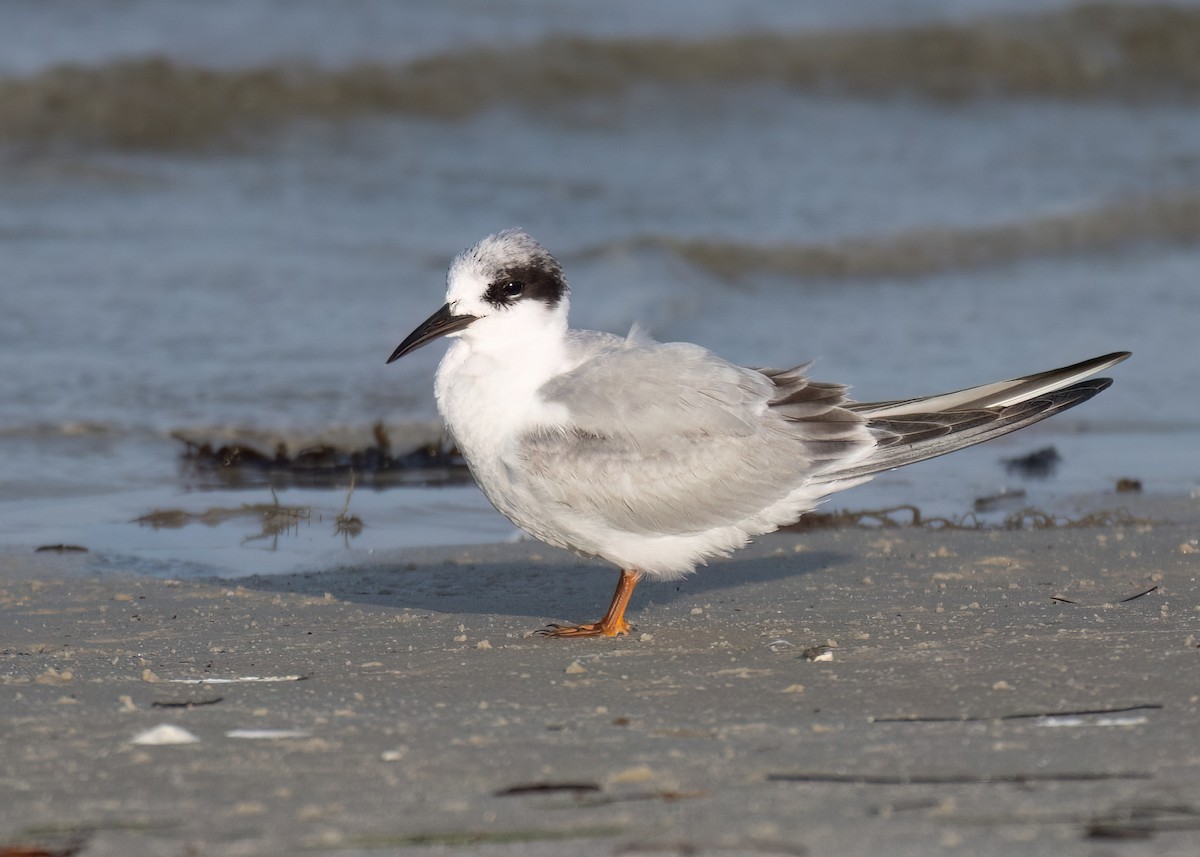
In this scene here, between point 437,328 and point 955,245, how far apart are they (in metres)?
7.44

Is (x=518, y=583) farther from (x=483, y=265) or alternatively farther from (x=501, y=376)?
(x=483, y=265)

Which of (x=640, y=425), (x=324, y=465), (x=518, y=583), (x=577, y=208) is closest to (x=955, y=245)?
(x=577, y=208)

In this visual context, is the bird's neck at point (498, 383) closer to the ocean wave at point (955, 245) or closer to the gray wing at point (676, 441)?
the gray wing at point (676, 441)

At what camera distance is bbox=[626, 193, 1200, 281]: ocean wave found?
35.4ft

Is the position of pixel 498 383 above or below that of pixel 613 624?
above

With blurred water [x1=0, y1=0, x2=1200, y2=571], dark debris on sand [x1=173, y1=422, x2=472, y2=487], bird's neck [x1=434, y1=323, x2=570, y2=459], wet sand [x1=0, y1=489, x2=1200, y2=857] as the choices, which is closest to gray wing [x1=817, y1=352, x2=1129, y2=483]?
wet sand [x1=0, y1=489, x2=1200, y2=857]

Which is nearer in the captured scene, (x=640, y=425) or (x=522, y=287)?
(x=640, y=425)

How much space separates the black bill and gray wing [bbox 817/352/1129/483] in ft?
3.72

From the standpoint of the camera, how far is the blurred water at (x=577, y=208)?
7.41 m

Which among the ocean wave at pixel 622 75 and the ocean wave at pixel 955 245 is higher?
the ocean wave at pixel 622 75

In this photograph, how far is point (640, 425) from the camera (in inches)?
173

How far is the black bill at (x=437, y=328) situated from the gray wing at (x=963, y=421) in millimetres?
1133

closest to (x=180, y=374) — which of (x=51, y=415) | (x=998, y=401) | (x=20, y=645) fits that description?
(x=51, y=415)

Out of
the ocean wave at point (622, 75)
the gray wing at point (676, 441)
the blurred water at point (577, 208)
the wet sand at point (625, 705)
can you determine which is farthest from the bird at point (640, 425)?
the ocean wave at point (622, 75)
